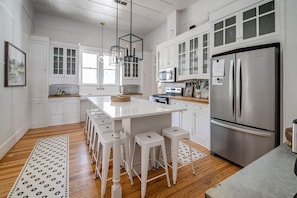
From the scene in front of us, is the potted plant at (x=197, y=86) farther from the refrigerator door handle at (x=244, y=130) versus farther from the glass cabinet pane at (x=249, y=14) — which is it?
the glass cabinet pane at (x=249, y=14)

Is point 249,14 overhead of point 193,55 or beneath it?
overhead

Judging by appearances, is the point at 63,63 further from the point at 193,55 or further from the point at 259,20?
the point at 259,20

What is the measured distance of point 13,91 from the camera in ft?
9.96

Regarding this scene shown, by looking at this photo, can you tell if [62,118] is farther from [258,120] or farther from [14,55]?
[258,120]

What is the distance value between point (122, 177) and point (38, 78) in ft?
12.9

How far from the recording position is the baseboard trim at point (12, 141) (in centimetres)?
260

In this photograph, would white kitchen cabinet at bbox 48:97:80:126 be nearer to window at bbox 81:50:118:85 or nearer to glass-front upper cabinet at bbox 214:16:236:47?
window at bbox 81:50:118:85

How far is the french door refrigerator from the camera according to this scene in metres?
1.92

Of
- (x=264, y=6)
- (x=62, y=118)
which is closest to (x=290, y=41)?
(x=264, y=6)

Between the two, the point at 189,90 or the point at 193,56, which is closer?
the point at 193,56

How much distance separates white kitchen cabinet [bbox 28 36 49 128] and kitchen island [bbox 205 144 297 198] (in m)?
5.01

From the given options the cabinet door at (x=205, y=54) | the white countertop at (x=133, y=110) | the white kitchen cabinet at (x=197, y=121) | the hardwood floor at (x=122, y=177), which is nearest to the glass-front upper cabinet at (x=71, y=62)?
the hardwood floor at (x=122, y=177)

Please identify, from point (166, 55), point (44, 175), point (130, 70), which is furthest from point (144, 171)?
point (130, 70)

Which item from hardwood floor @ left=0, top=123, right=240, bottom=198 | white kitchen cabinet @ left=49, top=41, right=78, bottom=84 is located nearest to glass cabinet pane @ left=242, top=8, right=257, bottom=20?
hardwood floor @ left=0, top=123, right=240, bottom=198
